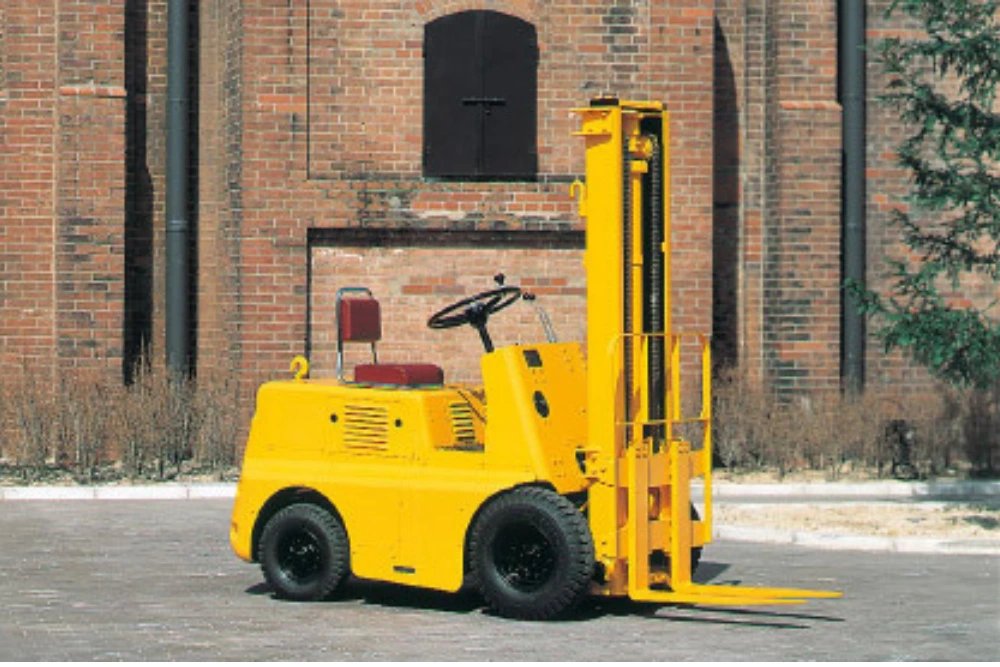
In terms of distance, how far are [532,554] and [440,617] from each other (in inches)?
27.1

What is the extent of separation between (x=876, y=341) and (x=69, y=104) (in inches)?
391

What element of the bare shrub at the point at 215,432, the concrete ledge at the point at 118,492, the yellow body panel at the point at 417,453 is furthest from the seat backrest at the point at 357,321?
the bare shrub at the point at 215,432

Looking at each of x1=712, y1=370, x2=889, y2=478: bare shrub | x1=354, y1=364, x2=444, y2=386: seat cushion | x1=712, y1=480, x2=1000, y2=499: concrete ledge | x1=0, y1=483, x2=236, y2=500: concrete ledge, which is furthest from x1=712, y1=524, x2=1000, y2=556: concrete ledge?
x1=0, y1=483, x2=236, y2=500: concrete ledge

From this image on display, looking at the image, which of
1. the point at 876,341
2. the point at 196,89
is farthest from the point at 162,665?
the point at 876,341

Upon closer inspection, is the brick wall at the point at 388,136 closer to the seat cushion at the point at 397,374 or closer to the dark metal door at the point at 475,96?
the dark metal door at the point at 475,96

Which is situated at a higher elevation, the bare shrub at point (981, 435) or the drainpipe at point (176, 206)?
the drainpipe at point (176, 206)

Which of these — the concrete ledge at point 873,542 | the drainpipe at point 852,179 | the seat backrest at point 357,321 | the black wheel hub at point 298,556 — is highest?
the drainpipe at point 852,179

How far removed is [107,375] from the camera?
22.2 m

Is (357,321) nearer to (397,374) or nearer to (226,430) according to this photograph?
(397,374)

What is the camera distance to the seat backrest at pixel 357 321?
12594 mm

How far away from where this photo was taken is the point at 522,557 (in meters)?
11.4

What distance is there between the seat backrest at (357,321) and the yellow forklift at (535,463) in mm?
146

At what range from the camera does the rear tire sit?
11086 millimetres

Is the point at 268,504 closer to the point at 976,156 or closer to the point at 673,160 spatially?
the point at 976,156
